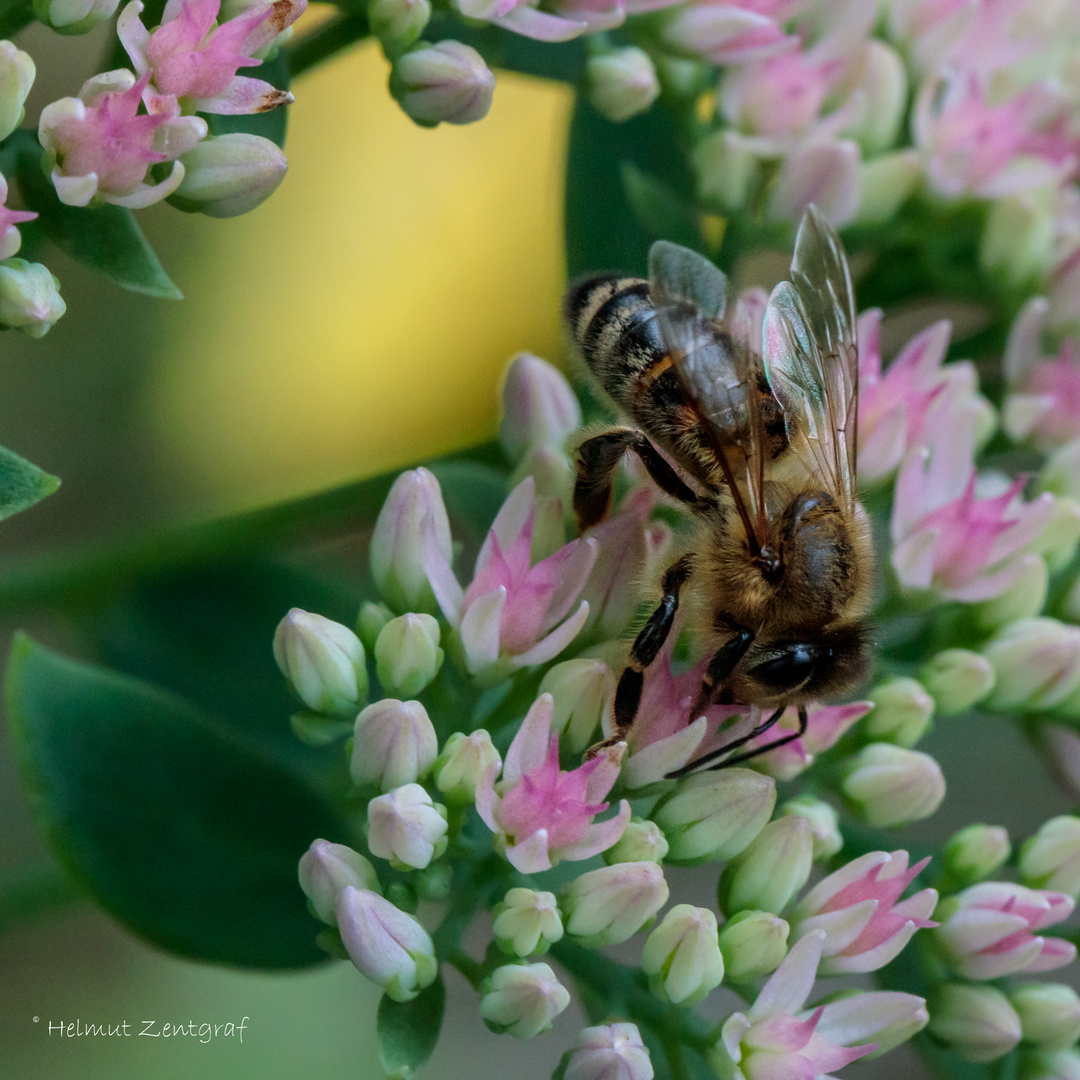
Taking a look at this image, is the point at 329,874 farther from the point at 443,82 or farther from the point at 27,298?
the point at 443,82

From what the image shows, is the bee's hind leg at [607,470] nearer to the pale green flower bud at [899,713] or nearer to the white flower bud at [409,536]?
the white flower bud at [409,536]

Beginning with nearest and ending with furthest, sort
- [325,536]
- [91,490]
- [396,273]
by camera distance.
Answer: [325,536] → [91,490] → [396,273]

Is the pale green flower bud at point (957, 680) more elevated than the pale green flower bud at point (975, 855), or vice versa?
the pale green flower bud at point (957, 680)

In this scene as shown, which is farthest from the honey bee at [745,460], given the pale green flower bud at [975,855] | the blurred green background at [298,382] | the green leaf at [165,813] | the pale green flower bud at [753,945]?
the blurred green background at [298,382]

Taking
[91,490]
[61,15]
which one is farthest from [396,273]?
[61,15]

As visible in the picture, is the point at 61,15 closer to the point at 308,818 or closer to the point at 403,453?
the point at 308,818

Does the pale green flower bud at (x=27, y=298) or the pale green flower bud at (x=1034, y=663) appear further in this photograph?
the pale green flower bud at (x=1034, y=663)
